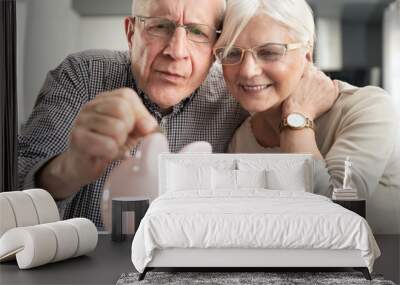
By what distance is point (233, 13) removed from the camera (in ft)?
19.6

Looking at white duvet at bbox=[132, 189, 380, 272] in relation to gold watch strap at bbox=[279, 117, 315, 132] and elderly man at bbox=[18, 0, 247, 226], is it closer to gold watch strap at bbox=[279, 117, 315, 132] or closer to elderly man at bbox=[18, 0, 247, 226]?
gold watch strap at bbox=[279, 117, 315, 132]

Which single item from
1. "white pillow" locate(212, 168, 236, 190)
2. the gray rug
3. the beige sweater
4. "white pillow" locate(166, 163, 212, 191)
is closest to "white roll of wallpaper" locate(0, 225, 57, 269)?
the gray rug

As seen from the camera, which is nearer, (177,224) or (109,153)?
(177,224)

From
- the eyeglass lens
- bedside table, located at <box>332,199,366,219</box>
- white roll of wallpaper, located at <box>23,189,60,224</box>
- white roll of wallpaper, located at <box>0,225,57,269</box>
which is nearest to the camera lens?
white roll of wallpaper, located at <box>0,225,57,269</box>

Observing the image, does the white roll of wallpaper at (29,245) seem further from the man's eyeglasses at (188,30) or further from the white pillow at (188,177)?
the man's eyeglasses at (188,30)

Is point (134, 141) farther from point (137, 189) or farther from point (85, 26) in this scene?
point (85, 26)

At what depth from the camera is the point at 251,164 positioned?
20.0ft

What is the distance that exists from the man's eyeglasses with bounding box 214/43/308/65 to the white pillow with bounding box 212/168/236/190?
0.97 meters

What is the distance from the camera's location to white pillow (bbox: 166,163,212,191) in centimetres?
595

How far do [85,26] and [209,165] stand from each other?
170 centimetres

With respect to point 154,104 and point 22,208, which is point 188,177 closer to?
point 154,104

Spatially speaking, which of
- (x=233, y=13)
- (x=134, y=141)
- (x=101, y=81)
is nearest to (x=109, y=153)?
(x=134, y=141)

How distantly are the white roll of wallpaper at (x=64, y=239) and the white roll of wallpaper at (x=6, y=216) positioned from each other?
0.27 m

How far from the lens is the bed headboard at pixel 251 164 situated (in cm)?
596
